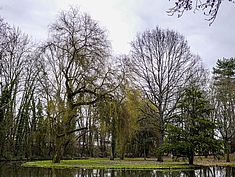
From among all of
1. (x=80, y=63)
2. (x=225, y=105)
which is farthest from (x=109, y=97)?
(x=225, y=105)

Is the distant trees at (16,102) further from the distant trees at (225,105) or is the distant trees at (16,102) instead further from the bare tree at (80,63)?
the distant trees at (225,105)

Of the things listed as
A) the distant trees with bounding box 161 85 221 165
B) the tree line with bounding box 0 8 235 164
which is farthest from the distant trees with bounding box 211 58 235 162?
the distant trees with bounding box 161 85 221 165

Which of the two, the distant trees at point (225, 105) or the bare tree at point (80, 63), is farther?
the distant trees at point (225, 105)

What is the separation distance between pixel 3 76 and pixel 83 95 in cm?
1360

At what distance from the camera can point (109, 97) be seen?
2647 cm

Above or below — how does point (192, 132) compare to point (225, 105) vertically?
A: below

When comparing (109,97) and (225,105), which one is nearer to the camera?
(109,97)

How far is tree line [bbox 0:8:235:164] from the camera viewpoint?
26.8 m

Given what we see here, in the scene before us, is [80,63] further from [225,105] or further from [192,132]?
[225,105]

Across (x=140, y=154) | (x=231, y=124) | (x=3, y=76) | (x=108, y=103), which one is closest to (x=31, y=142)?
(x=3, y=76)

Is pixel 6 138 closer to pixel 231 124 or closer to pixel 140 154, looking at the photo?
pixel 140 154

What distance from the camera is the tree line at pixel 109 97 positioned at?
2684 cm

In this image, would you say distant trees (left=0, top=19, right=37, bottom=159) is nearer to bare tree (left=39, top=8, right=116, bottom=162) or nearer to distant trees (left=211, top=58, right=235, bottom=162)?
bare tree (left=39, top=8, right=116, bottom=162)

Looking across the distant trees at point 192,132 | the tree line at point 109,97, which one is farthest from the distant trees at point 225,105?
the distant trees at point 192,132
